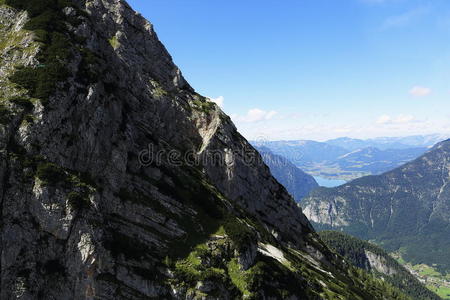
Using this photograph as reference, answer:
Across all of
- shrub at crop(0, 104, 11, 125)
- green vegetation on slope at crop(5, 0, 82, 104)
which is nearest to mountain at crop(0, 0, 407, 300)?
shrub at crop(0, 104, 11, 125)

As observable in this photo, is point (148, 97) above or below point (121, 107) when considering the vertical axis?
above

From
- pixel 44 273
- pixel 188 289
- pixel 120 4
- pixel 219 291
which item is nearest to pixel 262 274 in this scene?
pixel 219 291

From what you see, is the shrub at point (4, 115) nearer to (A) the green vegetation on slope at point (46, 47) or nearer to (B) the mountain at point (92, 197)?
(B) the mountain at point (92, 197)

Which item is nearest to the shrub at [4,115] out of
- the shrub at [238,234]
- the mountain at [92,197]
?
the mountain at [92,197]

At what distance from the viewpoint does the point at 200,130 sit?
120m

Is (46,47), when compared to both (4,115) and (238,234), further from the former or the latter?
(238,234)

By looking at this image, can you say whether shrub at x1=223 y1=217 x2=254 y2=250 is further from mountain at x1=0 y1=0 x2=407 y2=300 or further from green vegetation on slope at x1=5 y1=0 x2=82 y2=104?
green vegetation on slope at x1=5 y1=0 x2=82 y2=104

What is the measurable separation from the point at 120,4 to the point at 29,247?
324 ft

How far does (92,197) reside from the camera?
51875 mm

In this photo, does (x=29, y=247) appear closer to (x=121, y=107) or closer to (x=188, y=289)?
(x=188, y=289)

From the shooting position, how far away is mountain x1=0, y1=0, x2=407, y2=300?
4684cm

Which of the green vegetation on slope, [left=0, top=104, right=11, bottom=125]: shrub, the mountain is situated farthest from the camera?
the green vegetation on slope

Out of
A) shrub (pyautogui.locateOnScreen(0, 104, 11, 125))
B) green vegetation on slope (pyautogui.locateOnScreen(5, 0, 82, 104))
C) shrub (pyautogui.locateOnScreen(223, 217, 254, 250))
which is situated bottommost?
shrub (pyautogui.locateOnScreen(223, 217, 254, 250))

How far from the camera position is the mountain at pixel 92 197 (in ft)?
154
